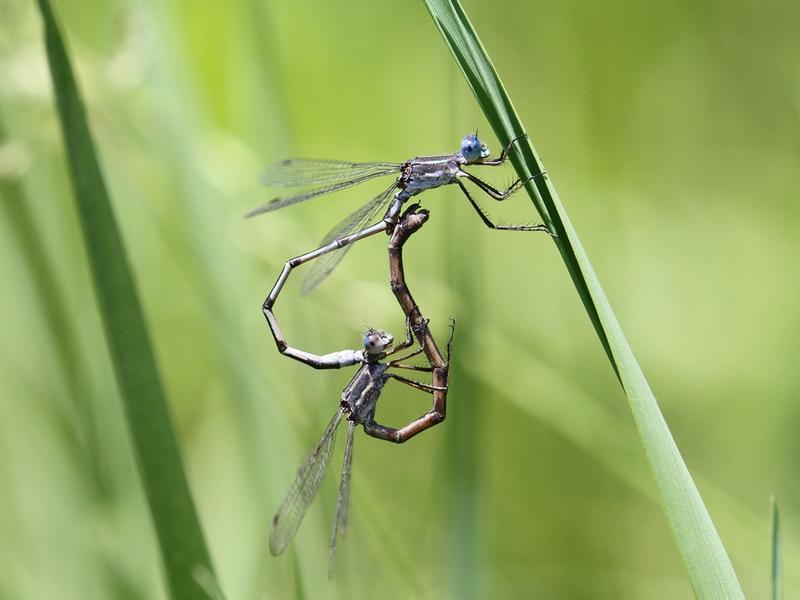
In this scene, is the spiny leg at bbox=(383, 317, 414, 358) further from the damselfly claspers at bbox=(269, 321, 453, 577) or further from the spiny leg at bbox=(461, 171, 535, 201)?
the spiny leg at bbox=(461, 171, 535, 201)

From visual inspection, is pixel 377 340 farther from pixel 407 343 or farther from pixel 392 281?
pixel 392 281

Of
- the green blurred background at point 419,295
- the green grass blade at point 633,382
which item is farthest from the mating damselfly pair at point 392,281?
the green grass blade at point 633,382

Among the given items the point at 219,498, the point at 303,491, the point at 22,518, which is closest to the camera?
the point at 303,491

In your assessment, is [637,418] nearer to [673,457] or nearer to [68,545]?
[673,457]

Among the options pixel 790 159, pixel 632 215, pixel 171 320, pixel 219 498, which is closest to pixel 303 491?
pixel 219 498

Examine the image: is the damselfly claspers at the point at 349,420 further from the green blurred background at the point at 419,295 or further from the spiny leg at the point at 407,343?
the green blurred background at the point at 419,295
